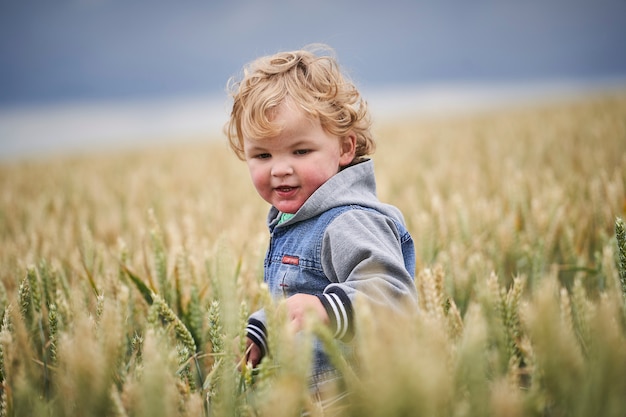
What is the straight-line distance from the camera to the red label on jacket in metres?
1.28

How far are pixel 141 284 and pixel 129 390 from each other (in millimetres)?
608

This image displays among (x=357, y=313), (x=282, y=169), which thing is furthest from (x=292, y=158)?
(x=357, y=313)

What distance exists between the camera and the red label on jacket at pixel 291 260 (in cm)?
128

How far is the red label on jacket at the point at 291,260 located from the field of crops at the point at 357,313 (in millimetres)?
115

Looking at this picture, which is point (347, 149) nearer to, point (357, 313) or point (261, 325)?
point (261, 325)

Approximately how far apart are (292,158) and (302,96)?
0.16 m

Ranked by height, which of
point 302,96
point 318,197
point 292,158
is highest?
point 302,96

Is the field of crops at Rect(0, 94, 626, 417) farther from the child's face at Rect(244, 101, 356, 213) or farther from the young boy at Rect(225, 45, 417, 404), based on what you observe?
the child's face at Rect(244, 101, 356, 213)

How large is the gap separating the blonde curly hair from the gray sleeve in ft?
0.90

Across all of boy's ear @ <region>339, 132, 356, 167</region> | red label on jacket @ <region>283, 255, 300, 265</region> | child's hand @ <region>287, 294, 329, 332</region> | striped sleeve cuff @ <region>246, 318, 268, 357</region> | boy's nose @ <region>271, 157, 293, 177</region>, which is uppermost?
boy's ear @ <region>339, 132, 356, 167</region>

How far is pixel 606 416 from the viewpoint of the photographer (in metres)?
0.63

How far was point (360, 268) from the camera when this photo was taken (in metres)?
1.06

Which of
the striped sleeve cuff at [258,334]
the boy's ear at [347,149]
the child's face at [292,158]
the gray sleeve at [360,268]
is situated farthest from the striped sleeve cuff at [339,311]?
the boy's ear at [347,149]

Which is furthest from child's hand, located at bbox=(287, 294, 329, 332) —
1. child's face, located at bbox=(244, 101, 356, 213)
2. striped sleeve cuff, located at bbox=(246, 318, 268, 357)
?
child's face, located at bbox=(244, 101, 356, 213)
